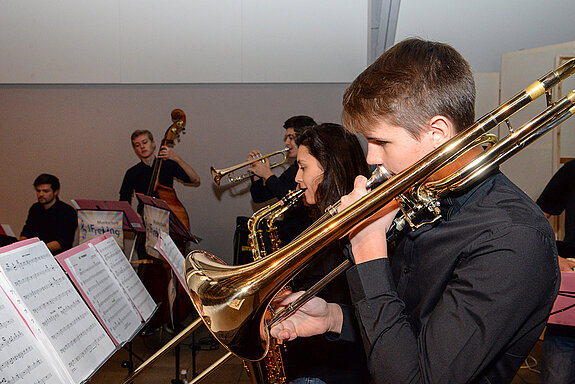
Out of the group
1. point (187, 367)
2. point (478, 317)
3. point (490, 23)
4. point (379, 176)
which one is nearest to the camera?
point (478, 317)

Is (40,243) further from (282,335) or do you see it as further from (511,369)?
(511,369)

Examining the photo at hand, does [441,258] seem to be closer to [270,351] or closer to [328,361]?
[328,361]

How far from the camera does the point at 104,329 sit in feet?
4.45

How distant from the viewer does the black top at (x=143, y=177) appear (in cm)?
438

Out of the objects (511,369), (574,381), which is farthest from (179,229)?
(511,369)

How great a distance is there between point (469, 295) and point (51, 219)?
403 cm

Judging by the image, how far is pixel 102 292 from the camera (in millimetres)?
1470

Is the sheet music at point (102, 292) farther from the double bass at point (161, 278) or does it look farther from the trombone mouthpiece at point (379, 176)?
the double bass at point (161, 278)

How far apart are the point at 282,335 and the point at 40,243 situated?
2.24 feet

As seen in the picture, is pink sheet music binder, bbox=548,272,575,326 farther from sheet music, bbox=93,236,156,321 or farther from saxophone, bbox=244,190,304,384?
sheet music, bbox=93,236,156,321

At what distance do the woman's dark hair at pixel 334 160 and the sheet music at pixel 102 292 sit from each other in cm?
86

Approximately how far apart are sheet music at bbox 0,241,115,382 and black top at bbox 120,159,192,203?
10.4 feet

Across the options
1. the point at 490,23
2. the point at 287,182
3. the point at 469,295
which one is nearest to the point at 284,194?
the point at 287,182

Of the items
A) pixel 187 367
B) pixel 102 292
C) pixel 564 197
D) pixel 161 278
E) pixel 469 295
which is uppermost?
pixel 469 295
